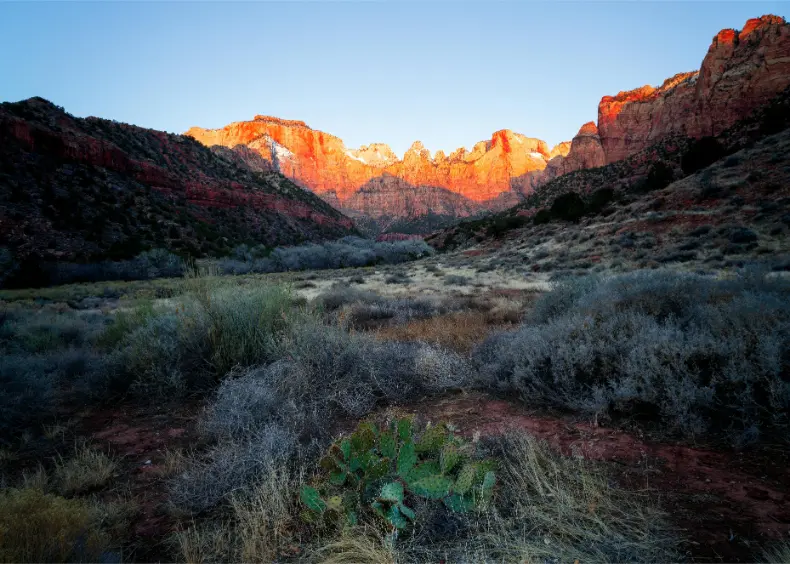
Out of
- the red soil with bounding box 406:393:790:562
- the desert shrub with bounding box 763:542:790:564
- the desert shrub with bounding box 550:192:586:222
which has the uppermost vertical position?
the desert shrub with bounding box 550:192:586:222

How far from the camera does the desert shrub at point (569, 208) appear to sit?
102ft

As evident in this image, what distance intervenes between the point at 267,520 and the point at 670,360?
3348 mm

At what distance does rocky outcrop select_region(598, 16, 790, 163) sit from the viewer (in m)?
43.8

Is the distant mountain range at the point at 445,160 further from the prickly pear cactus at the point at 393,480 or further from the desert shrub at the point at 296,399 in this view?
the prickly pear cactus at the point at 393,480

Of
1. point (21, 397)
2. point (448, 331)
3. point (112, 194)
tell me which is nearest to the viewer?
point (21, 397)

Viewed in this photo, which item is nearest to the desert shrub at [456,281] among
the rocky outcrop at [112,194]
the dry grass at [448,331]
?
the dry grass at [448,331]

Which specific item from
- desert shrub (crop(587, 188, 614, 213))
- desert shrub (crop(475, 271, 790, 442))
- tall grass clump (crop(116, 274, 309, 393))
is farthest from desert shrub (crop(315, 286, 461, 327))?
desert shrub (crop(587, 188, 614, 213))

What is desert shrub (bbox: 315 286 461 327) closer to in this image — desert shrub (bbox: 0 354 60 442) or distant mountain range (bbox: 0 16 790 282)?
desert shrub (bbox: 0 354 60 442)

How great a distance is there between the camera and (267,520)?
217cm

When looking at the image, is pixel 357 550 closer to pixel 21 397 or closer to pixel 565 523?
pixel 565 523

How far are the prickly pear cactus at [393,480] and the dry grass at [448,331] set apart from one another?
9.38ft

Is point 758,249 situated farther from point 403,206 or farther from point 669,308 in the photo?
point 403,206

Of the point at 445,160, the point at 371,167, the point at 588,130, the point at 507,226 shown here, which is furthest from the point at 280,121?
the point at 507,226

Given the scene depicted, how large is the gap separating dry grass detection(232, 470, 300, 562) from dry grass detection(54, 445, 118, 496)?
48.5 inches
